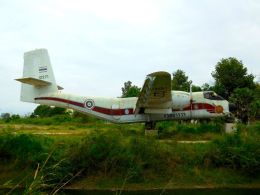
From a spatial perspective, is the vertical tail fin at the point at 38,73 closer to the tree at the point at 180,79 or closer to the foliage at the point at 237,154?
the foliage at the point at 237,154

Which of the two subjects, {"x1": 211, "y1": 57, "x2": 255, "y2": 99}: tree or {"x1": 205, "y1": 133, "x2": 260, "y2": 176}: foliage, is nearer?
{"x1": 205, "y1": 133, "x2": 260, "y2": 176}: foliage

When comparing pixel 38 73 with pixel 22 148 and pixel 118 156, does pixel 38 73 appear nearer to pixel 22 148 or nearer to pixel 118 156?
pixel 22 148

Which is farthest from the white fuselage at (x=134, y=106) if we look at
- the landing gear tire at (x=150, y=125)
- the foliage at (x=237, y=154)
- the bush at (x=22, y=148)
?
the bush at (x=22, y=148)

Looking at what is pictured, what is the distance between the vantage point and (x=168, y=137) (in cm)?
2488

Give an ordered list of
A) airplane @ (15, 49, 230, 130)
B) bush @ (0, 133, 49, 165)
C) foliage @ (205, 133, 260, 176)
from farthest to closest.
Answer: airplane @ (15, 49, 230, 130)
bush @ (0, 133, 49, 165)
foliage @ (205, 133, 260, 176)

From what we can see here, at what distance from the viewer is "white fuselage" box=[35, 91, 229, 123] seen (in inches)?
1037

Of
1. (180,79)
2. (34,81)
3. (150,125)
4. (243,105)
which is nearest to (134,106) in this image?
(150,125)

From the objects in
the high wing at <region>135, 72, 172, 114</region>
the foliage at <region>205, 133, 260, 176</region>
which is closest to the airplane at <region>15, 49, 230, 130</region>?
the high wing at <region>135, 72, 172, 114</region>

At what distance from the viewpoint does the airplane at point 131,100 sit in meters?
25.1

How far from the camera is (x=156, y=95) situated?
25.0m

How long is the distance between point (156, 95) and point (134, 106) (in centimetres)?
227

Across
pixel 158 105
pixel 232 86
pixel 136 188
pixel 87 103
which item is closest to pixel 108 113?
pixel 87 103

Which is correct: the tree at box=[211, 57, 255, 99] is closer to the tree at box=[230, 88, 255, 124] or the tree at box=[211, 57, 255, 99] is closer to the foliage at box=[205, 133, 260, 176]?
the tree at box=[230, 88, 255, 124]

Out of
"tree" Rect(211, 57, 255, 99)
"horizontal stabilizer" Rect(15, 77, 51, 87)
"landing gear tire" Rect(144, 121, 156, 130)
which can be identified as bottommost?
"landing gear tire" Rect(144, 121, 156, 130)
